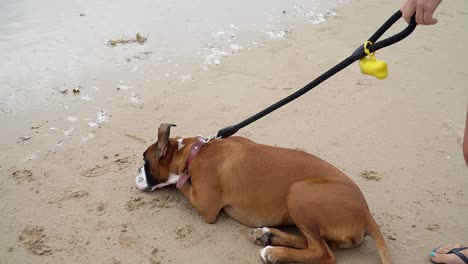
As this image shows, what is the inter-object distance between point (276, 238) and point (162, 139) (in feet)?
4.18

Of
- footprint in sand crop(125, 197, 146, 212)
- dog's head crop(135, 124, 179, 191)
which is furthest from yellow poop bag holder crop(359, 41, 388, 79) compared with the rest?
footprint in sand crop(125, 197, 146, 212)

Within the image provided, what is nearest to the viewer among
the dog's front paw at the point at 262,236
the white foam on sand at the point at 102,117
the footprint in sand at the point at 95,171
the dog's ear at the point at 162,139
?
the dog's front paw at the point at 262,236

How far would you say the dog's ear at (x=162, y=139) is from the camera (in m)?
3.77

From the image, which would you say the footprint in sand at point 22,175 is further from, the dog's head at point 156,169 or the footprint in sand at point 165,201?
the footprint in sand at point 165,201

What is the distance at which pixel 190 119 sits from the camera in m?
5.16

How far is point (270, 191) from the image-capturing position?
363 centimetres

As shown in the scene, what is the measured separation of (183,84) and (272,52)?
5.48ft

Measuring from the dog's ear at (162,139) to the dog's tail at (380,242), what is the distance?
1785mm

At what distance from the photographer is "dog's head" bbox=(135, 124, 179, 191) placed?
3.94 m

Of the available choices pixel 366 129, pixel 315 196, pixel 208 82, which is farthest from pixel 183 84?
pixel 315 196

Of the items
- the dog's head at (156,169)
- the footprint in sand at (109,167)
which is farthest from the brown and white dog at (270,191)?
the footprint in sand at (109,167)

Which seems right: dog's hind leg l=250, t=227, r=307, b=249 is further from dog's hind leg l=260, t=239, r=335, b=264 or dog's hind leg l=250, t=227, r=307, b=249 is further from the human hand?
the human hand

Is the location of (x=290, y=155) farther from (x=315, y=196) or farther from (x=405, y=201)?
(x=405, y=201)

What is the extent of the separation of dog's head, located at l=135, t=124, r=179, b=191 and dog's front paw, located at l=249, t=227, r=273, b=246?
904mm
